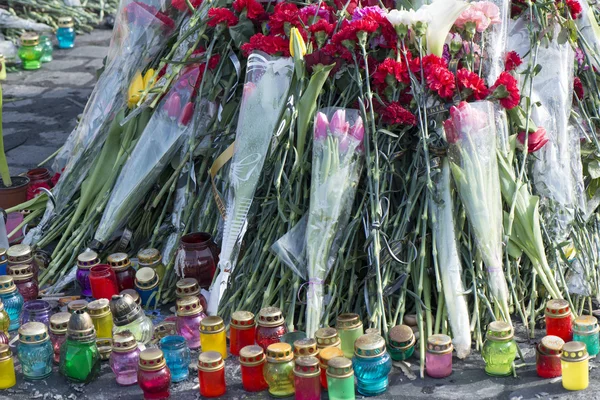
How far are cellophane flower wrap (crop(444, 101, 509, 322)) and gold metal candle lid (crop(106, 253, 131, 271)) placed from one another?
1.30m

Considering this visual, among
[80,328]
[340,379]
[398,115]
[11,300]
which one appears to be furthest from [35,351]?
[398,115]

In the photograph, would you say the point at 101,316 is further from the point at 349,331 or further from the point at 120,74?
the point at 120,74

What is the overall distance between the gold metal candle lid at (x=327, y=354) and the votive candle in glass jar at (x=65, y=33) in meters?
4.84

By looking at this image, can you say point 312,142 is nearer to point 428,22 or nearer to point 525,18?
point 428,22

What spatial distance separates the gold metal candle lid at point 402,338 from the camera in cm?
331

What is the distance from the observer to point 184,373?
3.34m

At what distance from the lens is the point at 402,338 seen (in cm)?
331

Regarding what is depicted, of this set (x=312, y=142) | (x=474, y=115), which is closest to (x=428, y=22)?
(x=474, y=115)

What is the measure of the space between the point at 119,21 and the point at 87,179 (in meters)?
0.77

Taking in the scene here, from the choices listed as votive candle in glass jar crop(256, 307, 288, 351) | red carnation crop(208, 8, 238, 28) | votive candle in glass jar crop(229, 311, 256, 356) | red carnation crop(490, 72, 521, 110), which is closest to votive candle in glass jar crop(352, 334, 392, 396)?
votive candle in glass jar crop(256, 307, 288, 351)

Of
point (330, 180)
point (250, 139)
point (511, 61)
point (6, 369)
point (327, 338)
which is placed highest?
point (511, 61)

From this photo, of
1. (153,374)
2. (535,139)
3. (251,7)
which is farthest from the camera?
(251,7)

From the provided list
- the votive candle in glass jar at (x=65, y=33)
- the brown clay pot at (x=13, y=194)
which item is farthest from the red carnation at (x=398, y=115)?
the votive candle in glass jar at (x=65, y=33)

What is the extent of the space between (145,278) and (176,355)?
545 millimetres
